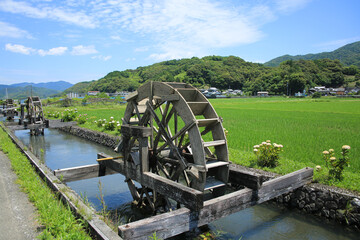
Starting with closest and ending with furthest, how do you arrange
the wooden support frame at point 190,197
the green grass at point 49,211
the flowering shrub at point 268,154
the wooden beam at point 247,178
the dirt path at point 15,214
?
the wooden support frame at point 190,197
the green grass at point 49,211
the dirt path at point 15,214
the wooden beam at point 247,178
the flowering shrub at point 268,154

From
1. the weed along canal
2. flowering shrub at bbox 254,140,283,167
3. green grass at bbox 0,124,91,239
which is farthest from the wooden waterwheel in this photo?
flowering shrub at bbox 254,140,283,167

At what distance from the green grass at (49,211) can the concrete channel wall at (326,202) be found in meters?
5.02

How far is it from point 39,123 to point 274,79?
3591 inches

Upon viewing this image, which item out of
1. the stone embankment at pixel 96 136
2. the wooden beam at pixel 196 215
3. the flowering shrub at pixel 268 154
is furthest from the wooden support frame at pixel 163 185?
the stone embankment at pixel 96 136

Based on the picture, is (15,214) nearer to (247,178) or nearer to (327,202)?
(247,178)

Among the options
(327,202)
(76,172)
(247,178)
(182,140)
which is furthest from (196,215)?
(327,202)

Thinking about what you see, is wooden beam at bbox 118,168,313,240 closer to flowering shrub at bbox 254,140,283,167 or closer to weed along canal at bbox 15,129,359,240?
weed along canal at bbox 15,129,359,240

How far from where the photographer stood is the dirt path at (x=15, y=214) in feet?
12.8

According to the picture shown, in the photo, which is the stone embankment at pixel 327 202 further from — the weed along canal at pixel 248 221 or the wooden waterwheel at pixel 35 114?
the wooden waterwheel at pixel 35 114

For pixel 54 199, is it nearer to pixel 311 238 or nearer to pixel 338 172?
pixel 311 238

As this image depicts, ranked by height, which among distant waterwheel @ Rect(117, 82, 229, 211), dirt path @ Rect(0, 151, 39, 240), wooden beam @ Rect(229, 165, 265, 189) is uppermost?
distant waterwheel @ Rect(117, 82, 229, 211)

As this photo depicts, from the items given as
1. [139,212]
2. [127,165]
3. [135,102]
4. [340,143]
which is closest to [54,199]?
[127,165]

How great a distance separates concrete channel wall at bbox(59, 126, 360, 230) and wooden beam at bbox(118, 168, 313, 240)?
1.13m

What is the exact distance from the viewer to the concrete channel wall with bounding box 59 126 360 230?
549 centimetres
